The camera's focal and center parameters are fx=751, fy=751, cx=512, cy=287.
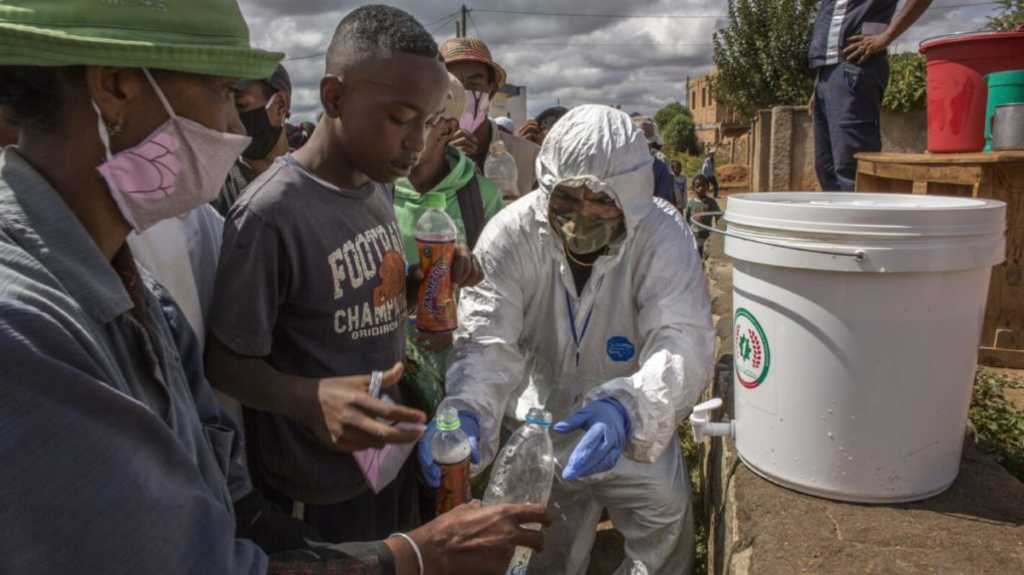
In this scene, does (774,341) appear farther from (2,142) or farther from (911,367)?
(2,142)

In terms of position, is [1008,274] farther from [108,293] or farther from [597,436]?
[108,293]

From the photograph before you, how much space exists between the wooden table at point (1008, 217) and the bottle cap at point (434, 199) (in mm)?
2222

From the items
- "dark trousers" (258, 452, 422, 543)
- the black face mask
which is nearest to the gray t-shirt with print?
"dark trousers" (258, 452, 422, 543)

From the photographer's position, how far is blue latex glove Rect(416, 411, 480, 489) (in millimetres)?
2078

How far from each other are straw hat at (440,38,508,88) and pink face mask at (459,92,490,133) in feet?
0.58

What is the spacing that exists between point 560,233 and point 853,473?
1.24 metres

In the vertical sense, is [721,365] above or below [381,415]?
below

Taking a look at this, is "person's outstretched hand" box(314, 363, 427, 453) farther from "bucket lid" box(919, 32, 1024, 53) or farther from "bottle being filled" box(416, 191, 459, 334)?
"bucket lid" box(919, 32, 1024, 53)

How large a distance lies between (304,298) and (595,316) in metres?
1.25

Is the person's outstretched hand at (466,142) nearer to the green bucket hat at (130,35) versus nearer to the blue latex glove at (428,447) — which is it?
the blue latex glove at (428,447)

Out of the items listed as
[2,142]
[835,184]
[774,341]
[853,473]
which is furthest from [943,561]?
[835,184]

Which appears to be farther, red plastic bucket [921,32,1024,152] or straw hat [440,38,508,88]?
straw hat [440,38,508,88]

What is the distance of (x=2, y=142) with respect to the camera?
1.76m

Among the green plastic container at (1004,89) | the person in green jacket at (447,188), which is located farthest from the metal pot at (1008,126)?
the person in green jacket at (447,188)
